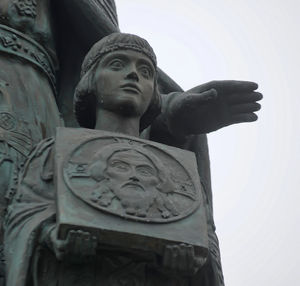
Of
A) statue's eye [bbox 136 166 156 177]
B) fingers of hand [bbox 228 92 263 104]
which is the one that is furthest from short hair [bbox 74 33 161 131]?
statue's eye [bbox 136 166 156 177]

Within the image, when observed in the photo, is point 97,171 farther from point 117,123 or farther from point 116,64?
point 116,64

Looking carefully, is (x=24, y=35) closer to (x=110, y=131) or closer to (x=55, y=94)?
(x=55, y=94)

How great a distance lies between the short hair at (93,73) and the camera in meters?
8.44

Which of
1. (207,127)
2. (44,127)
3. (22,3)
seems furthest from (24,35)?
(207,127)

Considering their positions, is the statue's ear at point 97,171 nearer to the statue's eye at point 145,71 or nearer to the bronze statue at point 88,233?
the bronze statue at point 88,233

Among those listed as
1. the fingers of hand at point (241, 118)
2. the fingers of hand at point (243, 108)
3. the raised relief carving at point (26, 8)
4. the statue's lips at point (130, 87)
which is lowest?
the statue's lips at point (130, 87)

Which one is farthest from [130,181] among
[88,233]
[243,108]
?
[243,108]

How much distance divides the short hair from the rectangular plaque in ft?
2.55

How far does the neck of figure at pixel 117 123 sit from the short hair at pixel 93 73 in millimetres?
220

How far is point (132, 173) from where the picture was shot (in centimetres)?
741

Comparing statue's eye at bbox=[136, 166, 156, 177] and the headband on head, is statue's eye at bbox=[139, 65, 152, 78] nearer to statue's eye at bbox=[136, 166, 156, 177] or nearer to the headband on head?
the headband on head

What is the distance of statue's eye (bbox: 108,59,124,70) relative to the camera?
27.4 feet

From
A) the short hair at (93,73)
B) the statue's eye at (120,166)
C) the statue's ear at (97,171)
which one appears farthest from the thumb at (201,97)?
the statue's ear at (97,171)

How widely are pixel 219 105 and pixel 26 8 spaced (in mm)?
2061
